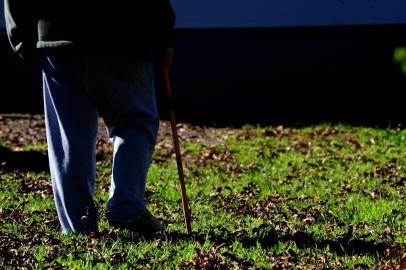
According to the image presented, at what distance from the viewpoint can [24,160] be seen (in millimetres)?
9695

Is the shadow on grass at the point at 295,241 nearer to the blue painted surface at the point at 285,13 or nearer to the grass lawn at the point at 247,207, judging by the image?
the grass lawn at the point at 247,207

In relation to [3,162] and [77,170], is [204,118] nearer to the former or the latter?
[3,162]

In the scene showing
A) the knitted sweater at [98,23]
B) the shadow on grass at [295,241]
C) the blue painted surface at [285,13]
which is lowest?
Answer: the shadow on grass at [295,241]

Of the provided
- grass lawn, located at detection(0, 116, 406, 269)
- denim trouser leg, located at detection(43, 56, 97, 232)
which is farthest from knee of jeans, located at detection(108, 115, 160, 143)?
grass lawn, located at detection(0, 116, 406, 269)

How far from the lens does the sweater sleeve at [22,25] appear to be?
17.2 feet

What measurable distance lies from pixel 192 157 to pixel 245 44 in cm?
535

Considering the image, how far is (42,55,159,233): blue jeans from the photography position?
521cm

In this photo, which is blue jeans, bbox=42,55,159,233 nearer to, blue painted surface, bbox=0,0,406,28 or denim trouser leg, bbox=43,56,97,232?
denim trouser leg, bbox=43,56,97,232

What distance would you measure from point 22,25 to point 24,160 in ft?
15.0

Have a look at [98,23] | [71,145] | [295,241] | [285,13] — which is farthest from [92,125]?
[285,13]

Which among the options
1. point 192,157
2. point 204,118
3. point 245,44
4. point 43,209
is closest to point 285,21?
point 245,44

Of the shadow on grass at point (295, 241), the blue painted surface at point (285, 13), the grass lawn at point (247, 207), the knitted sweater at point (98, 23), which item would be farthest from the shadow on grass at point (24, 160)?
the blue painted surface at point (285, 13)

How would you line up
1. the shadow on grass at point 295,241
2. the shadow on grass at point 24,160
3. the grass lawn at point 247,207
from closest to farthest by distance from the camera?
the grass lawn at point 247,207 → the shadow on grass at point 295,241 → the shadow on grass at point 24,160

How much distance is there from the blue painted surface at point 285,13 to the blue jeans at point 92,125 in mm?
9988
